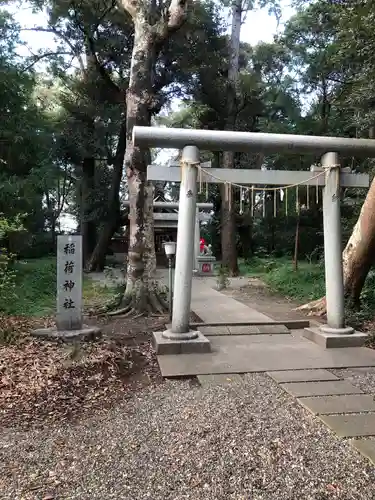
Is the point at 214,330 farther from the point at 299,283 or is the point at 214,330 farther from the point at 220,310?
the point at 299,283

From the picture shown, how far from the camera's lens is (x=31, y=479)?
254 cm

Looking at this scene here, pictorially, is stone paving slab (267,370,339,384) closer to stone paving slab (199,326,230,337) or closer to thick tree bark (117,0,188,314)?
stone paving slab (199,326,230,337)

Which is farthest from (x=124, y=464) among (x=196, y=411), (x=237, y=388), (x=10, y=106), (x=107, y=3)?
(x=107, y=3)

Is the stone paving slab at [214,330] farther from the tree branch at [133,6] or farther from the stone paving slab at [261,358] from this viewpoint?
the tree branch at [133,6]

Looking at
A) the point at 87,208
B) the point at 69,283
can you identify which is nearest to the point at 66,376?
the point at 69,283

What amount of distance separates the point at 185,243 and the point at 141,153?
3166 millimetres

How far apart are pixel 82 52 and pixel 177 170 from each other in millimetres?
14031

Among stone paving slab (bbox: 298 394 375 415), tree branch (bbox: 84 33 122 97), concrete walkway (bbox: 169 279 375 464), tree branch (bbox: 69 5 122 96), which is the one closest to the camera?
concrete walkway (bbox: 169 279 375 464)

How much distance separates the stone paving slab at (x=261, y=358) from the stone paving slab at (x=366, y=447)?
1.71 m

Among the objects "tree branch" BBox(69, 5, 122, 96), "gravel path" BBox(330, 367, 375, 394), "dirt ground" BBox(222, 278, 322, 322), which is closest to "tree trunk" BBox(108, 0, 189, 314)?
"dirt ground" BBox(222, 278, 322, 322)

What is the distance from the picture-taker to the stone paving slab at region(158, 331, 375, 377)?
4.67 metres

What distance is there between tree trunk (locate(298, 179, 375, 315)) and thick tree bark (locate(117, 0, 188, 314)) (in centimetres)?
324

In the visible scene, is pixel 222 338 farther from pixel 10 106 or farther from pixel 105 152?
pixel 105 152

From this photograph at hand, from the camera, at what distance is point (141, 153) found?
7.95m
